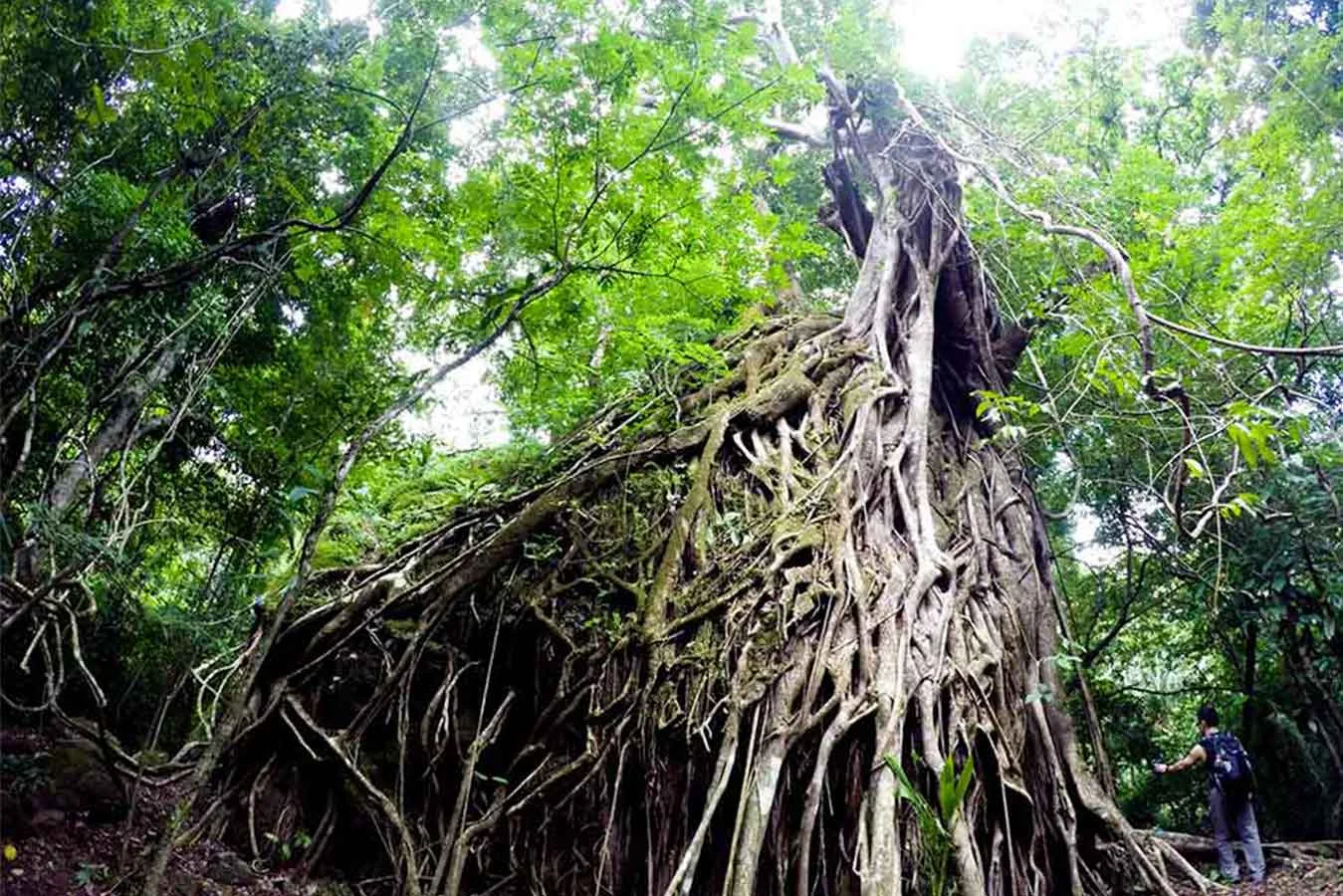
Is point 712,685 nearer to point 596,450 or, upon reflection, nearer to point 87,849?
point 596,450

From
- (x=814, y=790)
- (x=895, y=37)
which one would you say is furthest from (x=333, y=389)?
(x=895, y=37)

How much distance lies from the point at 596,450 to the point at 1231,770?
392 cm

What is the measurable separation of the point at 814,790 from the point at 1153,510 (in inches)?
200

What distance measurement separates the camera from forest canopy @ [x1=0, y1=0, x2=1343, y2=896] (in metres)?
3.19

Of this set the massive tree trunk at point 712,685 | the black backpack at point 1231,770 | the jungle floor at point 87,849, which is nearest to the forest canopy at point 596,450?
the massive tree trunk at point 712,685

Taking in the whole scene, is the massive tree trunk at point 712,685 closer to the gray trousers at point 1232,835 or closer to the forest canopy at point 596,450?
the forest canopy at point 596,450

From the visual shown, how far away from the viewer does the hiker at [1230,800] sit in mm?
4527

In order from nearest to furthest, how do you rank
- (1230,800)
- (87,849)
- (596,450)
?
(87,849) < (1230,800) < (596,450)

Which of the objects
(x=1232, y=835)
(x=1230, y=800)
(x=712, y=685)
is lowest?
(x=712, y=685)

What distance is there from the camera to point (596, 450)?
499 cm

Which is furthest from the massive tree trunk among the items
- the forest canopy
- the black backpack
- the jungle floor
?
the black backpack

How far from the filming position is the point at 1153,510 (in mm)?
6672

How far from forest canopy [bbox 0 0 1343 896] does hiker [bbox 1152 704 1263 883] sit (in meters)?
0.96

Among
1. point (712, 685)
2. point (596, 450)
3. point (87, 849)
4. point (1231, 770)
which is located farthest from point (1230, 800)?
point (87, 849)
